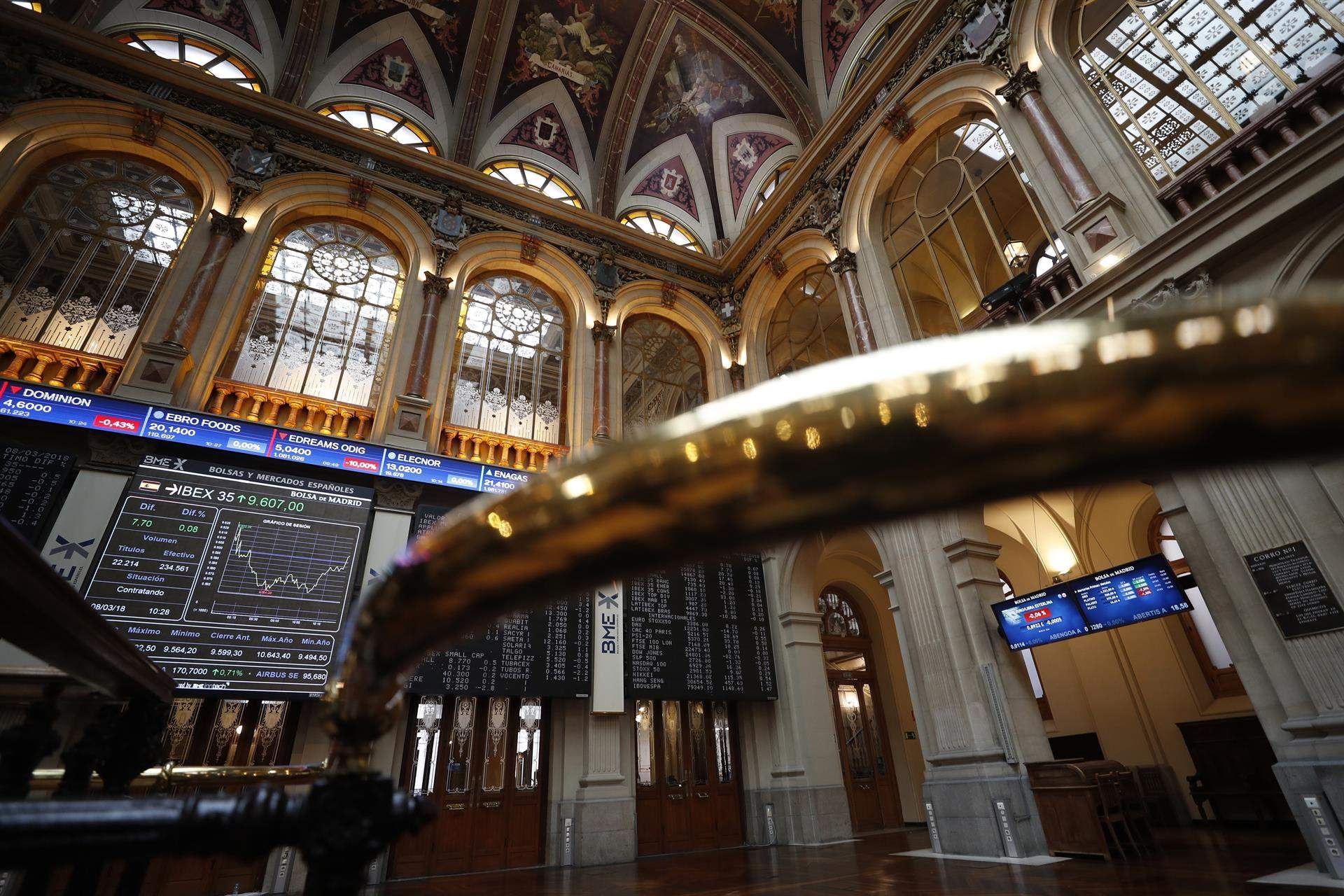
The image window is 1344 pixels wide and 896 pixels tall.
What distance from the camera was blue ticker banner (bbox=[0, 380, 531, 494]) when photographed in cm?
570

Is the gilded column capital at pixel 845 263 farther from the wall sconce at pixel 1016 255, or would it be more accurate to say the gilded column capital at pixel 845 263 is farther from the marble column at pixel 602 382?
the marble column at pixel 602 382

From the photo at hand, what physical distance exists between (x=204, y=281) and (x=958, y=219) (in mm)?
11027

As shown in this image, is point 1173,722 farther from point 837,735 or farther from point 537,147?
point 537,147

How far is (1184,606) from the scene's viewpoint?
4.99 metres

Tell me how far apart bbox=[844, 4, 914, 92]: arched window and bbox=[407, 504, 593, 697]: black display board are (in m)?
8.55

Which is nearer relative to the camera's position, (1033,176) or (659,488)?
(659,488)

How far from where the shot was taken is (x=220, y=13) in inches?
352

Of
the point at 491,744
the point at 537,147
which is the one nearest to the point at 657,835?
the point at 491,744

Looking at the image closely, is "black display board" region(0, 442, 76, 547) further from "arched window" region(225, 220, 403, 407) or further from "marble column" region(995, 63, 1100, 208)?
"marble column" region(995, 63, 1100, 208)

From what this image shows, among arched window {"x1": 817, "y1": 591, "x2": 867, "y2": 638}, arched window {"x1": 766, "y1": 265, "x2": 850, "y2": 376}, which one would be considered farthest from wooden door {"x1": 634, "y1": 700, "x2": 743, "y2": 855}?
arched window {"x1": 766, "y1": 265, "x2": 850, "y2": 376}

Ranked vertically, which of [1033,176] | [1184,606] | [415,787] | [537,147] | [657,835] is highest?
[537,147]

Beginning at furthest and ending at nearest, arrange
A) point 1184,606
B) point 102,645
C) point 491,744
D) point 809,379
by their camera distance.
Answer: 1. point 491,744
2. point 1184,606
3. point 102,645
4. point 809,379

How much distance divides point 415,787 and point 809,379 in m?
7.61

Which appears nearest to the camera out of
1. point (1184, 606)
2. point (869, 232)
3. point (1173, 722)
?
point (1184, 606)
